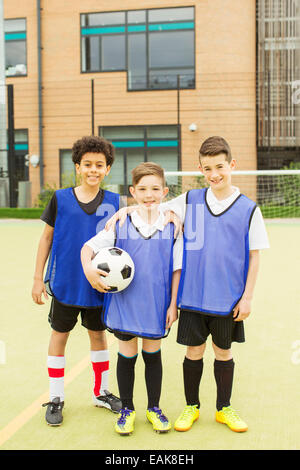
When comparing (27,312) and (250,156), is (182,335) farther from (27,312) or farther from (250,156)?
(250,156)

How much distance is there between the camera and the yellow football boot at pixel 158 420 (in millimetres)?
2490

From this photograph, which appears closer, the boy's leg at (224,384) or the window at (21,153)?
the boy's leg at (224,384)

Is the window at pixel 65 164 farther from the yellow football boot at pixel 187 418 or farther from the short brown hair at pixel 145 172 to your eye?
the yellow football boot at pixel 187 418

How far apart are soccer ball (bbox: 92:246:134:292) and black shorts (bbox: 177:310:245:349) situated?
1.13 ft

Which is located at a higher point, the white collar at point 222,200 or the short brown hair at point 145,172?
the short brown hair at point 145,172

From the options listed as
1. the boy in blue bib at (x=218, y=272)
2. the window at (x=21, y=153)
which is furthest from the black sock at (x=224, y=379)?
the window at (x=21, y=153)

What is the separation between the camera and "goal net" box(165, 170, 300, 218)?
14805 mm

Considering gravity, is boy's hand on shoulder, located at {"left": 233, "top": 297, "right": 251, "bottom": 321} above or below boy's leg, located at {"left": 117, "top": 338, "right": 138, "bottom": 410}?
above

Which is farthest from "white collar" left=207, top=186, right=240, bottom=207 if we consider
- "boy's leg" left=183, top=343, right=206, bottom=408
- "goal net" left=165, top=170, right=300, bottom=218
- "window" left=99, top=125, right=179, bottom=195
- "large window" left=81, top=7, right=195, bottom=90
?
"large window" left=81, top=7, right=195, bottom=90

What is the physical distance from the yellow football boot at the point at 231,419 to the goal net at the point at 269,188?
465 inches

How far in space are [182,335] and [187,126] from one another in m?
14.0

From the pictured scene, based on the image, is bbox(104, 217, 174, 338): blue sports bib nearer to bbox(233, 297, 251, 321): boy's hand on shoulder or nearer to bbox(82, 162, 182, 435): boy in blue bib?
bbox(82, 162, 182, 435): boy in blue bib

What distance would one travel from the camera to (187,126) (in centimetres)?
1611
